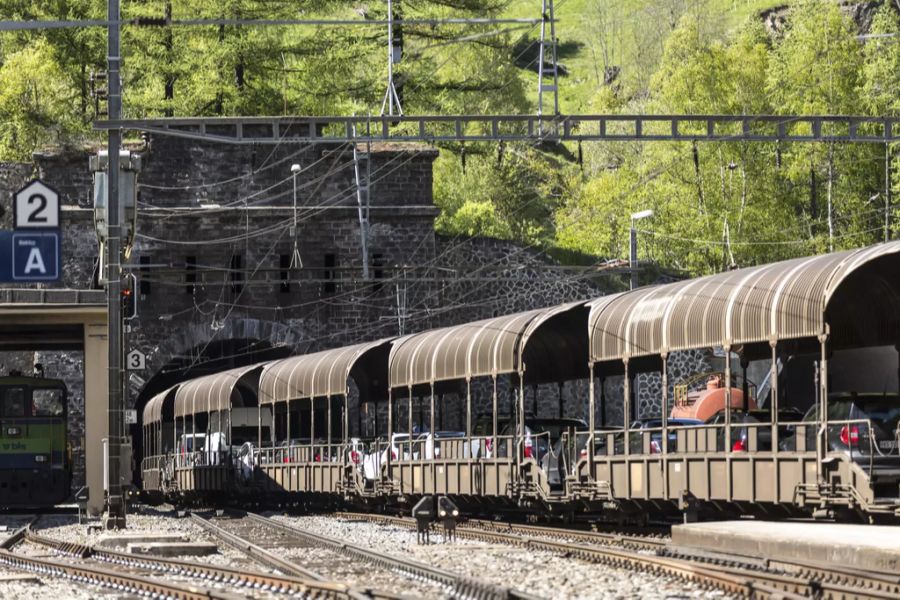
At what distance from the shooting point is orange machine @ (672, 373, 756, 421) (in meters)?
46.7

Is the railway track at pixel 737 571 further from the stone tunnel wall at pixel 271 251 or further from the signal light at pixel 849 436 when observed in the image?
the stone tunnel wall at pixel 271 251

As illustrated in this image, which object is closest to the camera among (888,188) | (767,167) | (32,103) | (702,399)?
(702,399)

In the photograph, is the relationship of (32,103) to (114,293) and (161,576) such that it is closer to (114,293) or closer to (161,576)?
(114,293)

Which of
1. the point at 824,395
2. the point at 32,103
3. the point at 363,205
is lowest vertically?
the point at 824,395

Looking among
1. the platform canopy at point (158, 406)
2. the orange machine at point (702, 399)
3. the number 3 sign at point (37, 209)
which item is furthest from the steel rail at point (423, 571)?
the platform canopy at point (158, 406)

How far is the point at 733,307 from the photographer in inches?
886

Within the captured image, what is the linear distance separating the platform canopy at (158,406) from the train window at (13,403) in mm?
11434

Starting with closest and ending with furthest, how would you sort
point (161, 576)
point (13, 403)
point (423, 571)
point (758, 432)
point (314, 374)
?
point (423, 571)
point (161, 576)
point (758, 432)
point (314, 374)
point (13, 403)

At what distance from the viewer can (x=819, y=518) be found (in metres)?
21.7

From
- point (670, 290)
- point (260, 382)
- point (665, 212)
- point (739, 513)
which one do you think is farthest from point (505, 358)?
point (665, 212)

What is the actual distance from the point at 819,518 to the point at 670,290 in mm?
4510

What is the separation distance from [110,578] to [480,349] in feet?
42.0

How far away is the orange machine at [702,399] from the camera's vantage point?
46.7 metres

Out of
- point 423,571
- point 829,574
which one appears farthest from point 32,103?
point 829,574
